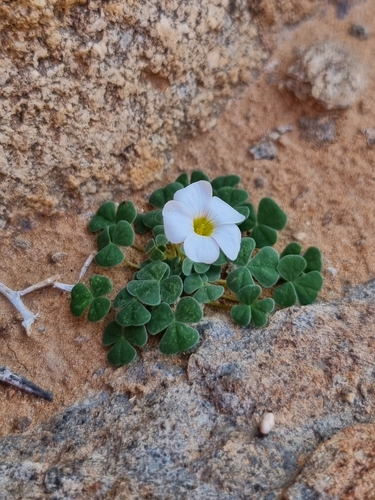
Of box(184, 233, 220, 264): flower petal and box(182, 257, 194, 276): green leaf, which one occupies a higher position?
box(184, 233, 220, 264): flower petal

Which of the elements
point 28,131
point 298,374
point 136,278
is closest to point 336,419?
point 298,374

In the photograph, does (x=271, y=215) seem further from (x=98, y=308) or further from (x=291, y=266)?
(x=98, y=308)

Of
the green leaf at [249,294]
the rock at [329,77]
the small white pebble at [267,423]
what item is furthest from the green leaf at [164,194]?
the small white pebble at [267,423]

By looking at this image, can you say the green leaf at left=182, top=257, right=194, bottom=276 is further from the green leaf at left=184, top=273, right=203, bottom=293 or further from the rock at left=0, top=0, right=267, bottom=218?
the rock at left=0, top=0, right=267, bottom=218

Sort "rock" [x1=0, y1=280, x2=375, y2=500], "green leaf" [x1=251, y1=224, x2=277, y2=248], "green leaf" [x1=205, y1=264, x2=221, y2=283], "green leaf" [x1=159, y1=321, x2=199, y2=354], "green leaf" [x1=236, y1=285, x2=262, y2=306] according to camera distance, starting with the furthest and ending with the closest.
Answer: "green leaf" [x1=251, y1=224, x2=277, y2=248], "green leaf" [x1=205, y1=264, x2=221, y2=283], "green leaf" [x1=236, y1=285, x2=262, y2=306], "green leaf" [x1=159, y1=321, x2=199, y2=354], "rock" [x1=0, y1=280, x2=375, y2=500]

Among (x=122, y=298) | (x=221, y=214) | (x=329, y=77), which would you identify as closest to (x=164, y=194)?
(x=221, y=214)

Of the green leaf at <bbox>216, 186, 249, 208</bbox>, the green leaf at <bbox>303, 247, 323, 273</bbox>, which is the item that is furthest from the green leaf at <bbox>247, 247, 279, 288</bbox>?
the green leaf at <bbox>216, 186, 249, 208</bbox>
